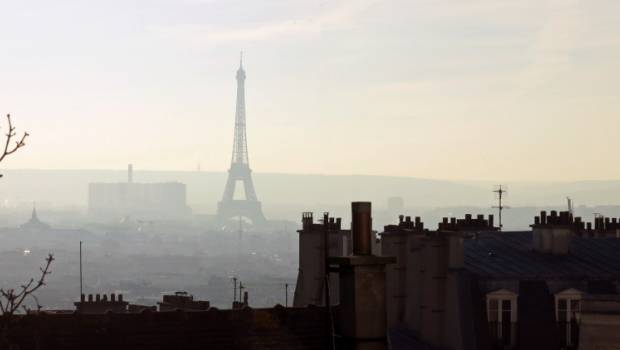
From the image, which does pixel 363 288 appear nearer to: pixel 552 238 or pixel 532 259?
pixel 532 259

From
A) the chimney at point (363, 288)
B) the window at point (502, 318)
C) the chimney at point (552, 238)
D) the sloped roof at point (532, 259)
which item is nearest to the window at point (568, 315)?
the sloped roof at point (532, 259)

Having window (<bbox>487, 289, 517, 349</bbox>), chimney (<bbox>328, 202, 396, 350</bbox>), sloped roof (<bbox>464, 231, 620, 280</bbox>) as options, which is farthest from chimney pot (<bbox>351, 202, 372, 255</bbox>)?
sloped roof (<bbox>464, 231, 620, 280</bbox>)

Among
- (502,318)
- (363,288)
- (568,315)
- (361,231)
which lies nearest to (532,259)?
(568,315)

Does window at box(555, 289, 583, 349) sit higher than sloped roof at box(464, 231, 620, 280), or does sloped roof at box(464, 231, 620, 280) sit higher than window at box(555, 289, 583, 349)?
sloped roof at box(464, 231, 620, 280)

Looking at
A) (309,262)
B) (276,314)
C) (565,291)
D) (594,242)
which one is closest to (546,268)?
(565,291)

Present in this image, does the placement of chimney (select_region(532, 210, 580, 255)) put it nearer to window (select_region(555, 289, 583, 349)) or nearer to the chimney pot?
window (select_region(555, 289, 583, 349))
